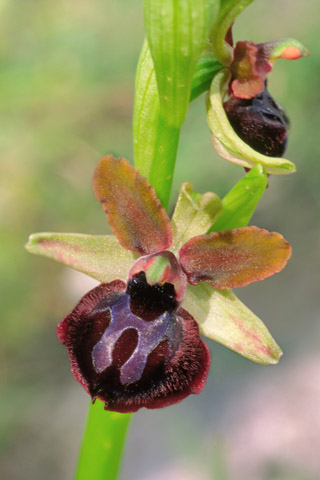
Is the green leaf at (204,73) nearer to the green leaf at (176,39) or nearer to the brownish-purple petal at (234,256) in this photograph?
the green leaf at (176,39)

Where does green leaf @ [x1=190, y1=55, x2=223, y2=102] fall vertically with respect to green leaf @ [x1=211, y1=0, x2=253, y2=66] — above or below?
below

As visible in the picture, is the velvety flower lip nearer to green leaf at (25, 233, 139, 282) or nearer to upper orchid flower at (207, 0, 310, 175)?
upper orchid flower at (207, 0, 310, 175)

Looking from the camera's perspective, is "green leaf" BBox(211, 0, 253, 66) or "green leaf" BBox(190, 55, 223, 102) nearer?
"green leaf" BBox(211, 0, 253, 66)

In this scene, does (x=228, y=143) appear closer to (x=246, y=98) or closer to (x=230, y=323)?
(x=246, y=98)

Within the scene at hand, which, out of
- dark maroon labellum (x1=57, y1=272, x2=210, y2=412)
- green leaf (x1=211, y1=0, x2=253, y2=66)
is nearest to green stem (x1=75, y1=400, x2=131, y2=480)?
dark maroon labellum (x1=57, y1=272, x2=210, y2=412)

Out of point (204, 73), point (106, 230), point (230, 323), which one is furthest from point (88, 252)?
point (106, 230)

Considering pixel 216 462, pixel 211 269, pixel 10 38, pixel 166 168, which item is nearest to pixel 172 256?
pixel 211 269
